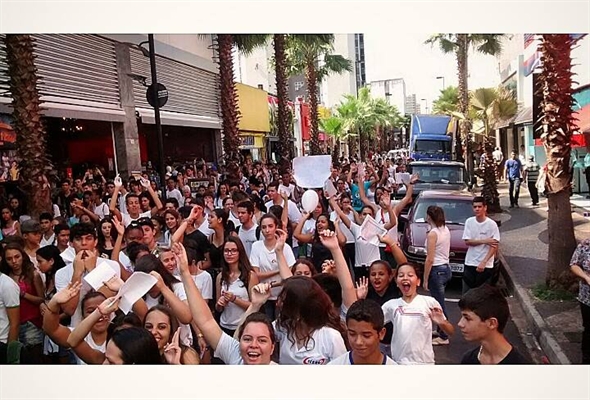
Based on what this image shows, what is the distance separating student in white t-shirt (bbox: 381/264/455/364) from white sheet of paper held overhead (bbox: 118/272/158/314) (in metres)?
1.72

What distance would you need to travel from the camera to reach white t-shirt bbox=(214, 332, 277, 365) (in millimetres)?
3578

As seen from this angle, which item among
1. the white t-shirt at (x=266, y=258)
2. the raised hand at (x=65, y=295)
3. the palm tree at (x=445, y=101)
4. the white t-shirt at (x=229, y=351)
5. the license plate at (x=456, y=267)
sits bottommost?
the license plate at (x=456, y=267)

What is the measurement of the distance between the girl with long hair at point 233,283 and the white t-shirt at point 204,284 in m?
0.08

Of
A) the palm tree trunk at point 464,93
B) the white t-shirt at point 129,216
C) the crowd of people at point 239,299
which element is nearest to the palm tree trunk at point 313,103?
the palm tree trunk at point 464,93

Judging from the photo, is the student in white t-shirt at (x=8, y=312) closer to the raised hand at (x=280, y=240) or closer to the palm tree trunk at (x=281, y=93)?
the raised hand at (x=280, y=240)

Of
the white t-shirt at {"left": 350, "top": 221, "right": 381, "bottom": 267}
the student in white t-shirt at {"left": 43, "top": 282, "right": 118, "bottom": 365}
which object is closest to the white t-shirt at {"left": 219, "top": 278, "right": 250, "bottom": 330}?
the student in white t-shirt at {"left": 43, "top": 282, "right": 118, "bottom": 365}

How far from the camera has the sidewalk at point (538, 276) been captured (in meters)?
5.81

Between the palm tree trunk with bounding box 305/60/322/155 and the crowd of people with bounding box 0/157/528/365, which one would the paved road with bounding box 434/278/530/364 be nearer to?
the crowd of people with bounding box 0/157/528/365

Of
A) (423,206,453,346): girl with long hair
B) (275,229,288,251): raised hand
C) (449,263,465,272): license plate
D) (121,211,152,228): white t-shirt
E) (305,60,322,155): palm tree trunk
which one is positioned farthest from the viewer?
(305,60,322,155): palm tree trunk

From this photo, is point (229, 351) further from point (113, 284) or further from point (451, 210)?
point (451, 210)

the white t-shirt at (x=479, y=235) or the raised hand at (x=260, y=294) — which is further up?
the raised hand at (x=260, y=294)

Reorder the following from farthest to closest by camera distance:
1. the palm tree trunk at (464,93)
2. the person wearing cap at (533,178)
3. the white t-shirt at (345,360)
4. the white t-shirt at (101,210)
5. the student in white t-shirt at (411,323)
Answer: the palm tree trunk at (464,93) → the person wearing cap at (533,178) → the white t-shirt at (101,210) → the student in white t-shirt at (411,323) → the white t-shirt at (345,360)

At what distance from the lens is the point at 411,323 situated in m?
4.06

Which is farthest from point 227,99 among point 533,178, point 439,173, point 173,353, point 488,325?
point 488,325
